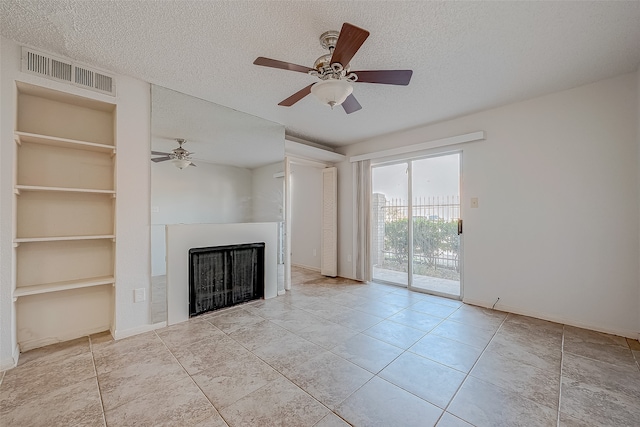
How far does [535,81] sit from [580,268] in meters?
2.01

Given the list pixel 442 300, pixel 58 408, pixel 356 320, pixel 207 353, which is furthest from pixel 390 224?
pixel 58 408

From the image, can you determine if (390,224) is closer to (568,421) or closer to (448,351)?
(448,351)

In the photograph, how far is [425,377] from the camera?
1.89m

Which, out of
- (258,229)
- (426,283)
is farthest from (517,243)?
(258,229)

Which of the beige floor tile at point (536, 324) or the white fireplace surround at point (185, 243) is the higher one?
the white fireplace surround at point (185, 243)

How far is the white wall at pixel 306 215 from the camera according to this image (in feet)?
18.9

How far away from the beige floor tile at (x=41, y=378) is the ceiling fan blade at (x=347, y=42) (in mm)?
2872

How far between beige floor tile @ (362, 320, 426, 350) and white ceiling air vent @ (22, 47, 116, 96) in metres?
3.44

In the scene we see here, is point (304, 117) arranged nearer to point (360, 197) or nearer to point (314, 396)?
point (360, 197)

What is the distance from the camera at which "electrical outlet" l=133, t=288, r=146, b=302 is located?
8.55 ft

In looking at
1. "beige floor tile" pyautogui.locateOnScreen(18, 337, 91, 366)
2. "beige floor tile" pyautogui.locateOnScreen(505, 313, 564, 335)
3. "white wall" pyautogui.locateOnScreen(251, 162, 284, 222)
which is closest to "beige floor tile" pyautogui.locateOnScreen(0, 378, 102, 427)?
"beige floor tile" pyautogui.locateOnScreen(18, 337, 91, 366)

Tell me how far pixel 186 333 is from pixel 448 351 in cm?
248

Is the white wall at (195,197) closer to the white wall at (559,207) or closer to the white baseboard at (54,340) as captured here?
the white baseboard at (54,340)

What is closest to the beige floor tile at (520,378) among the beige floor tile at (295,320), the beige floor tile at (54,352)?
the beige floor tile at (295,320)
